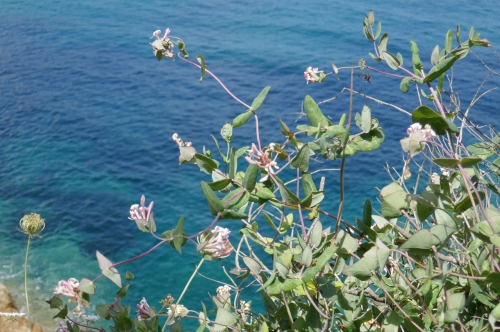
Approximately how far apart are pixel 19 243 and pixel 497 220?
19.8 feet

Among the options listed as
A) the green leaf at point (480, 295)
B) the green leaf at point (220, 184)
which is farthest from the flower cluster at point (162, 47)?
the green leaf at point (480, 295)

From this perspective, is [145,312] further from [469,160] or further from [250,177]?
[469,160]

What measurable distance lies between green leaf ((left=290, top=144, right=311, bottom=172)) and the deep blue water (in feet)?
10.2

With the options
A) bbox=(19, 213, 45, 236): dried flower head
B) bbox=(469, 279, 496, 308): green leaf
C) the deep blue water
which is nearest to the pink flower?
bbox=(469, 279, 496, 308): green leaf

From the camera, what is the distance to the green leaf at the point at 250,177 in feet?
3.04

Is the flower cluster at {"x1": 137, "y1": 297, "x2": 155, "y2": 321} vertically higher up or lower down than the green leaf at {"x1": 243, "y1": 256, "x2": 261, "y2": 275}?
lower down

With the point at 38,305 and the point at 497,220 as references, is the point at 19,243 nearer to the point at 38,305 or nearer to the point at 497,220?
the point at 38,305

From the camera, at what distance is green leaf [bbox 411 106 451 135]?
82cm

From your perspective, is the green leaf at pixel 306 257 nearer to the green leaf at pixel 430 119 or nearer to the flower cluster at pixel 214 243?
the flower cluster at pixel 214 243

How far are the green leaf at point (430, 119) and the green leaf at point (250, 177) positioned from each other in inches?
10.6

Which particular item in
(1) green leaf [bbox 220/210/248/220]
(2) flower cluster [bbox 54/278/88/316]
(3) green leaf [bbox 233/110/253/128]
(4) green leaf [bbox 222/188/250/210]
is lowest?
(2) flower cluster [bbox 54/278/88/316]

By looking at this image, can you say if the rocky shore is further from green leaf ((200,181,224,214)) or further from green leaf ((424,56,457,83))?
green leaf ((424,56,457,83))

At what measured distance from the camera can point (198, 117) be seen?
8383 mm

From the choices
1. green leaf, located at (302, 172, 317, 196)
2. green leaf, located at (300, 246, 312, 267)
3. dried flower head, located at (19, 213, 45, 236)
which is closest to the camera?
green leaf, located at (300, 246, 312, 267)
